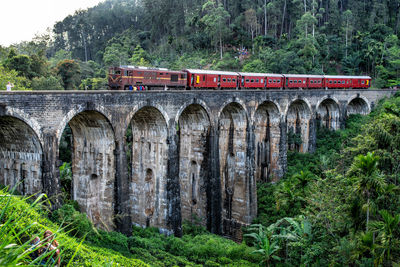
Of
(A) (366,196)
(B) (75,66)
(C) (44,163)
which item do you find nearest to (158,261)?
(C) (44,163)

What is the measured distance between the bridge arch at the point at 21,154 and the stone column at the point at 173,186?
7.74 meters

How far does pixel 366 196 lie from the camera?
14148 millimetres

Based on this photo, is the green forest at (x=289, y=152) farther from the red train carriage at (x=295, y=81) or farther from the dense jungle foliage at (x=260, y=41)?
the red train carriage at (x=295, y=81)

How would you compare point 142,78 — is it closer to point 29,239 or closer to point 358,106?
point 29,239

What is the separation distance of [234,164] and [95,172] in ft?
Result: 39.7

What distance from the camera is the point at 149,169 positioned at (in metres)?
21.0

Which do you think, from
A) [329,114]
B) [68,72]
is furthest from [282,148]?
[68,72]

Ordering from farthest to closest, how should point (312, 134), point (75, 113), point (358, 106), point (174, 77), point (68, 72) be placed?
point (68, 72) → point (358, 106) → point (312, 134) → point (174, 77) → point (75, 113)

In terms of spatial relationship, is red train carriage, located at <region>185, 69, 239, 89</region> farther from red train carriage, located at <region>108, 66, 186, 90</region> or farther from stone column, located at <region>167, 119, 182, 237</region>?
stone column, located at <region>167, 119, 182, 237</region>

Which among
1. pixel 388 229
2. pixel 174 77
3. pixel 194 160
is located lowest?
pixel 388 229

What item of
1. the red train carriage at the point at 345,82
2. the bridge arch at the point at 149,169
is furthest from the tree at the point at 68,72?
the red train carriage at the point at 345,82

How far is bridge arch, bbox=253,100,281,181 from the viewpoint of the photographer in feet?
96.4

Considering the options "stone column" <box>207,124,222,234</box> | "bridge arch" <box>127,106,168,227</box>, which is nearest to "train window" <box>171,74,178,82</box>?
"stone column" <box>207,124,222,234</box>

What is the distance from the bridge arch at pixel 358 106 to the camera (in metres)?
37.1
